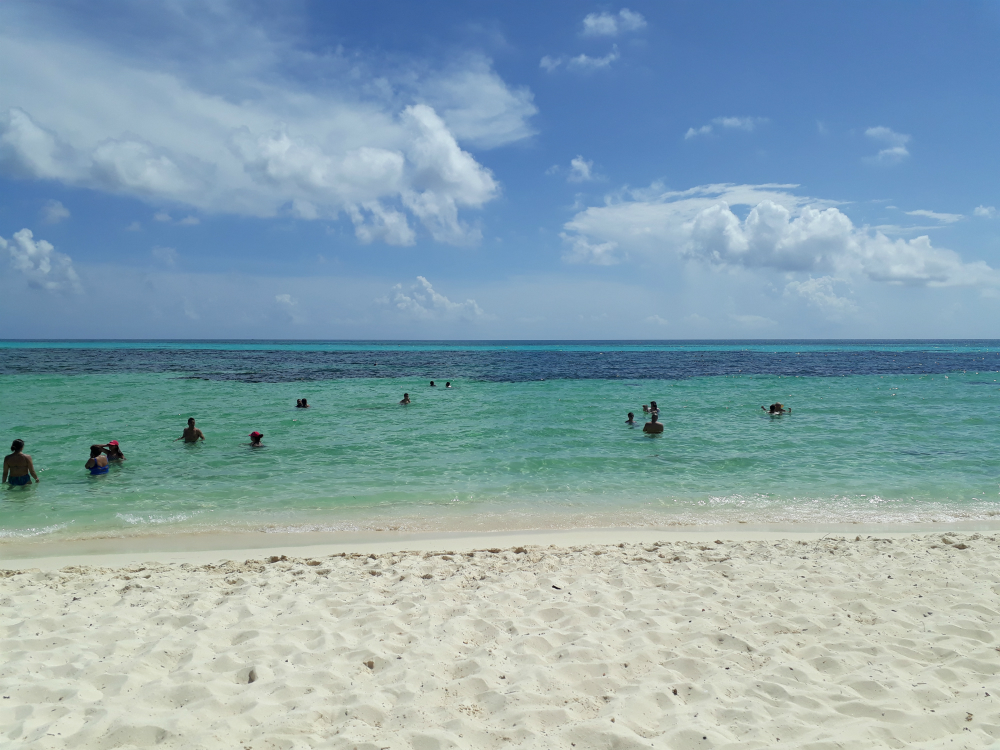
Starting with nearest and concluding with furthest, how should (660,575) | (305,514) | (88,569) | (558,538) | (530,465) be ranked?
A: (660,575)
(88,569)
(558,538)
(305,514)
(530,465)

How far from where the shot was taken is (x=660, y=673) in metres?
4.55

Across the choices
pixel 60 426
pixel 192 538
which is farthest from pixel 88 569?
pixel 60 426

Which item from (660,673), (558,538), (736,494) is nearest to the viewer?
(660,673)

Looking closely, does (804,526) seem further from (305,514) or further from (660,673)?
(305,514)

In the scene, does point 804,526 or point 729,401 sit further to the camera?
point 729,401

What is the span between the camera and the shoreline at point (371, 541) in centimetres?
802

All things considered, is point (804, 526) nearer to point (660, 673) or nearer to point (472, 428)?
point (660, 673)

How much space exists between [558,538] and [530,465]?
209 inches

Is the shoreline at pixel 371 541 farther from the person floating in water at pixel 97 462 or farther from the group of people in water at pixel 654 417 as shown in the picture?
the group of people in water at pixel 654 417

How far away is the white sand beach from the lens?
386cm

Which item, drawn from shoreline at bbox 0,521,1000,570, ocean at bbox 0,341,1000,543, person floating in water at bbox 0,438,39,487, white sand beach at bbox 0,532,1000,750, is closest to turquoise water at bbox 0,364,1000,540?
ocean at bbox 0,341,1000,543

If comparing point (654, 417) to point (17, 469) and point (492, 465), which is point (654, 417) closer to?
point (492, 465)

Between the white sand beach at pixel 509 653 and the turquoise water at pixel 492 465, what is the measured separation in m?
2.96

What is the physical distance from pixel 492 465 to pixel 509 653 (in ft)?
30.6
